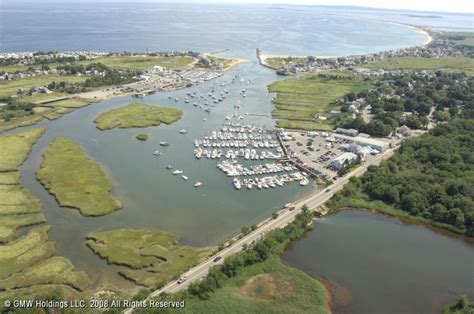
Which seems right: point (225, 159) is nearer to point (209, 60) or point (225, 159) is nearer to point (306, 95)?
point (306, 95)

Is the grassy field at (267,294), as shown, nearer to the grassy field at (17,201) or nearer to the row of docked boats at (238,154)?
the grassy field at (17,201)

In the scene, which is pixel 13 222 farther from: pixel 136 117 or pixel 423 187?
pixel 423 187

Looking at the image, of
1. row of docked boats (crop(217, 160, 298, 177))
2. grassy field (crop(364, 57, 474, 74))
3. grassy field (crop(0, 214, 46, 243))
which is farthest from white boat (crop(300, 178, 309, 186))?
grassy field (crop(364, 57, 474, 74))

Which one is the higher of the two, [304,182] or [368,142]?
[368,142]

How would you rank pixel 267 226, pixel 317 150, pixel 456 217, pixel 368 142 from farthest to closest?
1. pixel 368 142
2. pixel 317 150
3. pixel 456 217
4. pixel 267 226

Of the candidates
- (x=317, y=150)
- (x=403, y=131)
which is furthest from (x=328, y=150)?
(x=403, y=131)

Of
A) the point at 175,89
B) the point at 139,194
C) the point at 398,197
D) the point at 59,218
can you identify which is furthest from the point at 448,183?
the point at 175,89

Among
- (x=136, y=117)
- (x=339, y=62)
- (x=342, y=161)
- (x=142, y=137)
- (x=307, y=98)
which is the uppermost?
(x=339, y=62)
